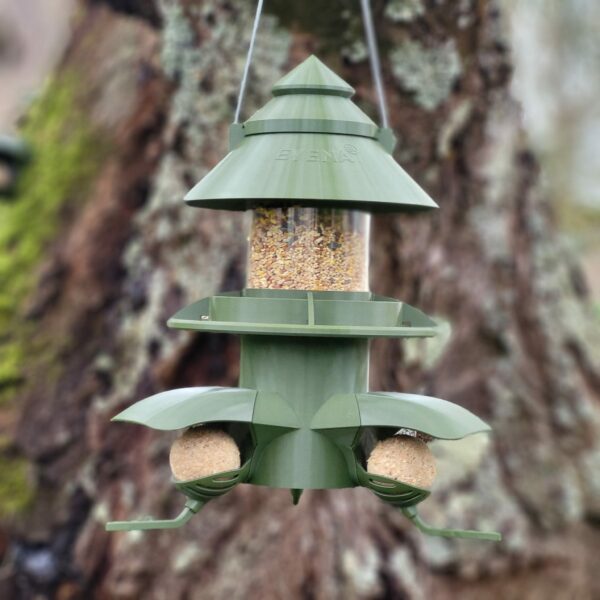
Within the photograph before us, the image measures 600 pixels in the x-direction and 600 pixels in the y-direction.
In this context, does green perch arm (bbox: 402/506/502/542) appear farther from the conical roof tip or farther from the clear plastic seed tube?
the conical roof tip

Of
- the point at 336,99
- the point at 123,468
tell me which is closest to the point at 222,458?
the point at 336,99

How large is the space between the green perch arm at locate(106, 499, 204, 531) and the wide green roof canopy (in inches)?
23.9

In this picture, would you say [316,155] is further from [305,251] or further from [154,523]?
[154,523]

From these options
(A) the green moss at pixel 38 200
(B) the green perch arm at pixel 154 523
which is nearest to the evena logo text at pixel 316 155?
(B) the green perch arm at pixel 154 523

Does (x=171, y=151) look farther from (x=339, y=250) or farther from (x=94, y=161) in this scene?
(x=339, y=250)

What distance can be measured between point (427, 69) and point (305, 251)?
1.53 meters

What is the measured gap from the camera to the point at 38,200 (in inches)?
172

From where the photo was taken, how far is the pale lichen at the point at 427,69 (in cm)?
358

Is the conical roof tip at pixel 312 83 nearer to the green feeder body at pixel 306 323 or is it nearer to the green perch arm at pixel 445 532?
the green feeder body at pixel 306 323

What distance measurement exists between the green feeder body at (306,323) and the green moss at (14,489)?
1.97 m

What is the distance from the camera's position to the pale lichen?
11.8ft

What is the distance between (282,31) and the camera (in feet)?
11.8

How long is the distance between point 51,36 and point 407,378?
20.5 ft

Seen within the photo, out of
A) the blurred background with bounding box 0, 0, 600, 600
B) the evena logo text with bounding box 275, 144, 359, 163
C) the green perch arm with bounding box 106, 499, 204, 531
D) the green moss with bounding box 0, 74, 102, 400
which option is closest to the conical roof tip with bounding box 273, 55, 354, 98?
the evena logo text with bounding box 275, 144, 359, 163
